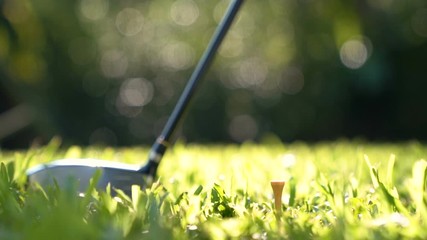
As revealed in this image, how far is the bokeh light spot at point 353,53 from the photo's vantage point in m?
9.34

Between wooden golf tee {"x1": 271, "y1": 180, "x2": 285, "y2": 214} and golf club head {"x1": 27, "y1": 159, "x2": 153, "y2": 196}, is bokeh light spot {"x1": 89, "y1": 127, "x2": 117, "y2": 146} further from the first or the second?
wooden golf tee {"x1": 271, "y1": 180, "x2": 285, "y2": 214}

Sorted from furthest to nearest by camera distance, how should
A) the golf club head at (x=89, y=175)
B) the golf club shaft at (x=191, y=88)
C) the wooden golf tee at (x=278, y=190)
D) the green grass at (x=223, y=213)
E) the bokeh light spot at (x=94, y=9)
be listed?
the bokeh light spot at (x=94, y=9), the golf club shaft at (x=191, y=88), the golf club head at (x=89, y=175), the wooden golf tee at (x=278, y=190), the green grass at (x=223, y=213)

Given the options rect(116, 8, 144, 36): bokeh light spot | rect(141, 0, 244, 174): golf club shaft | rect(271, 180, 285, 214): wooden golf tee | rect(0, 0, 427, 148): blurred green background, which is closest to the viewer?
rect(271, 180, 285, 214): wooden golf tee

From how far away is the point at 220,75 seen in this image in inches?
421

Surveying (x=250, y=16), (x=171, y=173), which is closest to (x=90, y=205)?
(x=171, y=173)

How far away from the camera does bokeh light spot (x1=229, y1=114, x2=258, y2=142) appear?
10.4 metres

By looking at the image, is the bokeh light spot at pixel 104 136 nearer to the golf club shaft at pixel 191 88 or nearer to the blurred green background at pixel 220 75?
the blurred green background at pixel 220 75

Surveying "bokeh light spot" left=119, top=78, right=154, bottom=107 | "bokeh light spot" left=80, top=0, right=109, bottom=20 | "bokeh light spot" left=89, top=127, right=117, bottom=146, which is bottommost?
"bokeh light spot" left=89, top=127, right=117, bottom=146

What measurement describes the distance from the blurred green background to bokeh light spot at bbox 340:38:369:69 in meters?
0.01

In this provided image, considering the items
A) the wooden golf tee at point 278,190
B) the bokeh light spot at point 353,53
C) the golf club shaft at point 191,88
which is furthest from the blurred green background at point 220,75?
the wooden golf tee at point 278,190

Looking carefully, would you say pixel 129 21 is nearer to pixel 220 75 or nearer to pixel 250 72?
pixel 220 75

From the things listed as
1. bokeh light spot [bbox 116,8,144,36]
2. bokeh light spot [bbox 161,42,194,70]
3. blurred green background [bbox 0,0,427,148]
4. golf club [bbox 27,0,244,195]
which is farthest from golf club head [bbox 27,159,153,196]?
bokeh light spot [bbox 116,8,144,36]

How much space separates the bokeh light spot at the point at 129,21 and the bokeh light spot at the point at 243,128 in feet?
6.32

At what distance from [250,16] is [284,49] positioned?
2.30ft
